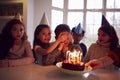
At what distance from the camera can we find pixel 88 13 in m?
3.69

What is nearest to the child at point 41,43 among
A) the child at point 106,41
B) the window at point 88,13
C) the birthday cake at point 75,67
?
the child at point 106,41

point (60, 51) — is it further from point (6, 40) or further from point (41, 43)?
point (6, 40)

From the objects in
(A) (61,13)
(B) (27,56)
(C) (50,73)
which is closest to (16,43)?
(B) (27,56)

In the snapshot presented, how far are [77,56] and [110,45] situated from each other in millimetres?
447

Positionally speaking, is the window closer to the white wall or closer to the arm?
the white wall

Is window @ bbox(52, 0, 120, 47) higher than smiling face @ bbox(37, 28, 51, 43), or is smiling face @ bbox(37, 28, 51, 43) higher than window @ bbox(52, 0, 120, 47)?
window @ bbox(52, 0, 120, 47)

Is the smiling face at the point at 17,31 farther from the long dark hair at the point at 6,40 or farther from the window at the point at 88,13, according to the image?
the window at the point at 88,13

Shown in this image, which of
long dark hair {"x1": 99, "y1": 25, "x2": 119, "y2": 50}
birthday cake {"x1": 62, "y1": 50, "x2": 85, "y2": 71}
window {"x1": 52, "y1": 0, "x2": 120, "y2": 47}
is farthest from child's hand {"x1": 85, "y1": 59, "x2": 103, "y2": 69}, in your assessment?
window {"x1": 52, "y1": 0, "x2": 120, "y2": 47}

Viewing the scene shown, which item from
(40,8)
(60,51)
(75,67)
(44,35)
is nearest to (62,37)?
(60,51)

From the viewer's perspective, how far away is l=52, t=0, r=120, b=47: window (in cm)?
353

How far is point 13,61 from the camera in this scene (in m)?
1.25

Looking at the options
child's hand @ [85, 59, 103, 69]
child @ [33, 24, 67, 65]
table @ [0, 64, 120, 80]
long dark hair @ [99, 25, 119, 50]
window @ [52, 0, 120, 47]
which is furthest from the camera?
window @ [52, 0, 120, 47]

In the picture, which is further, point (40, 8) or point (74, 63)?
point (40, 8)

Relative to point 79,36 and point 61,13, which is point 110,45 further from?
point 61,13
